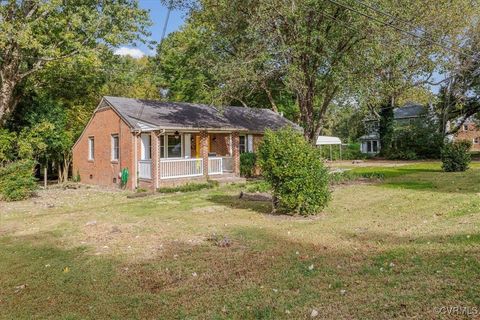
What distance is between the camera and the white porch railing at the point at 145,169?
1744 centimetres

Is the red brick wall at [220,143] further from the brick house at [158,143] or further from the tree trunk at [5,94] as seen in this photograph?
the tree trunk at [5,94]

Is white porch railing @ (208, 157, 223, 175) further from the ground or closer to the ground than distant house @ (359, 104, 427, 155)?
closer to the ground

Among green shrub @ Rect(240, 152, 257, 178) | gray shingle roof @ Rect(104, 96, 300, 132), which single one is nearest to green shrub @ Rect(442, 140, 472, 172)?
gray shingle roof @ Rect(104, 96, 300, 132)

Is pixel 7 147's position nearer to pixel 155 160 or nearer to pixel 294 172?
pixel 155 160

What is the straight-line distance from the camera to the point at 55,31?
18.2 metres

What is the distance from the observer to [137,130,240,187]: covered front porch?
1719cm

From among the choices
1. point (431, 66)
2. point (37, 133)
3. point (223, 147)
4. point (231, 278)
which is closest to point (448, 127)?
point (431, 66)

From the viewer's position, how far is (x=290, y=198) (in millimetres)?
9312

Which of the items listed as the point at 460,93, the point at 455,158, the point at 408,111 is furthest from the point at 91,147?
the point at 408,111

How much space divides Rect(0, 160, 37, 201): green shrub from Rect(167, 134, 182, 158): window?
6591 millimetres

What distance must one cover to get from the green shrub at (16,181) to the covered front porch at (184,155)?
479 cm

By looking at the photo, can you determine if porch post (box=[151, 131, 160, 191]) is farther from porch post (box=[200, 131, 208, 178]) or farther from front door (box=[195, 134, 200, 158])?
front door (box=[195, 134, 200, 158])

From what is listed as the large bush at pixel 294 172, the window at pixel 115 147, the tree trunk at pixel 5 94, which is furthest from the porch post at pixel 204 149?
the tree trunk at pixel 5 94

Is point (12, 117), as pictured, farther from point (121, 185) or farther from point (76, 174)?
point (121, 185)
